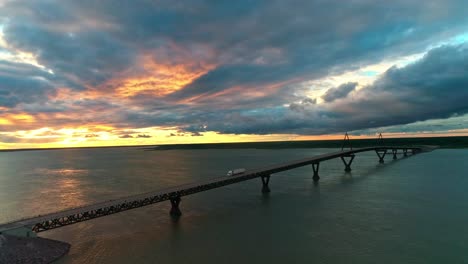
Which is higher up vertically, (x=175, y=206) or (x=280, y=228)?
(x=175, y=206)

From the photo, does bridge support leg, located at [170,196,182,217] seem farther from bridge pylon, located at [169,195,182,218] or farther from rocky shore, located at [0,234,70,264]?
rocky shore, located at [0,234,70,264]

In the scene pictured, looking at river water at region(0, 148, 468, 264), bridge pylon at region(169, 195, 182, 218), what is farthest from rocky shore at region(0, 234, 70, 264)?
bridge pylon at region(169, 195, 182, 218)

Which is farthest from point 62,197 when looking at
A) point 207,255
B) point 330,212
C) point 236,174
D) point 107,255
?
point 330,212

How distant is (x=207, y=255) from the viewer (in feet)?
84.0

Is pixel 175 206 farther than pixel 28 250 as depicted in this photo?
Yes

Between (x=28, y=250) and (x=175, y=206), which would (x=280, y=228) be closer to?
(x=175, y=206)

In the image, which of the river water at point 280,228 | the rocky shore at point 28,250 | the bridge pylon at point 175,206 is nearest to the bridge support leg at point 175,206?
the bridge pylon at point 175,206

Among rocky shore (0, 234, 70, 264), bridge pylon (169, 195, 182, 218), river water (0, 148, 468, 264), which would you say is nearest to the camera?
rocky shore (0, 234, 70, 264)

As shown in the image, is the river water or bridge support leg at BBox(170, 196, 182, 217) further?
bridge support leg at BBox(170, 196, 182, 217)

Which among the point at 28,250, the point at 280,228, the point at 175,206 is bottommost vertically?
the point at 280,228

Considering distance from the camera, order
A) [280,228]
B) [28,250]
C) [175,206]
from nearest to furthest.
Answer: [28,250] < [280,228] < [175,206]

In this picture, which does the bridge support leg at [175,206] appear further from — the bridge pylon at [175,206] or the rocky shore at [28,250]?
the rocky shore at [28,250]

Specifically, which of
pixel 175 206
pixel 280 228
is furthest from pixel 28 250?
pixel 280 228

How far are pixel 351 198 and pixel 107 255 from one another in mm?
39139
